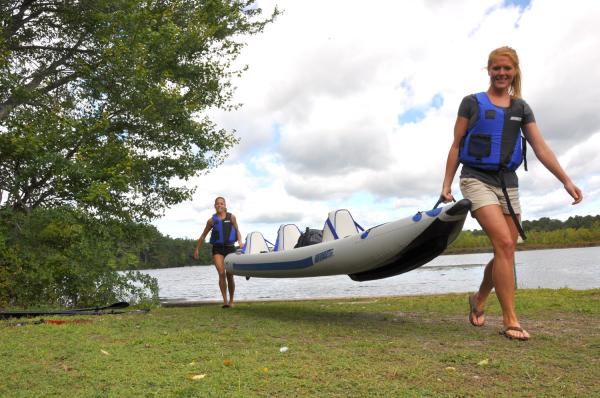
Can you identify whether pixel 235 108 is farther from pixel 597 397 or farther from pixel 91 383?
pixel 597 397

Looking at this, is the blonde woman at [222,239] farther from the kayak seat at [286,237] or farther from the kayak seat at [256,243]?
the kayak seat at [286,237]

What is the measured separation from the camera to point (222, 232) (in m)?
8.54

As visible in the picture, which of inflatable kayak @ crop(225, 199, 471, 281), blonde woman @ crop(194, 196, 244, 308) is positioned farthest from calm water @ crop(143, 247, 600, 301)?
inflatable kayak @ crop(225, 199, 471, 281)

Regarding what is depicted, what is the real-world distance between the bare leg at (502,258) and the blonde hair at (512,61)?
111cm

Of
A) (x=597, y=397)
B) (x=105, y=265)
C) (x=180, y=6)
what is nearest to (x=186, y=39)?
(x=180, y=6)

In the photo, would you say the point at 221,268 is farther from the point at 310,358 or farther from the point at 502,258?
the point at 502,258

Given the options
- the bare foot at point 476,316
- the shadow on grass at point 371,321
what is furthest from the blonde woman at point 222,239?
the bare foot at point 476,316

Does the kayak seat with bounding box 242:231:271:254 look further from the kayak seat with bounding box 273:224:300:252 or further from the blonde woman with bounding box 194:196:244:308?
the kayak seat with bounding box 273:224:300:252

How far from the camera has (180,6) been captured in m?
13.8

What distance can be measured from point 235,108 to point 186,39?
8.40 ft

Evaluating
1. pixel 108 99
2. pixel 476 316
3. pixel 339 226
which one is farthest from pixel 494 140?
pixel 108 99

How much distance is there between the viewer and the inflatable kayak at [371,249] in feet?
16.1

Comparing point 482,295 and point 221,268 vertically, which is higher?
point 221,268

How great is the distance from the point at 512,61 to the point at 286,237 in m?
4.67
